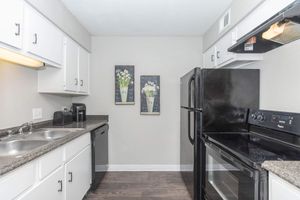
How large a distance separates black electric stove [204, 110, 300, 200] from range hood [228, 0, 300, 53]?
1.87 feet

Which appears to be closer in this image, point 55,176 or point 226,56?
point 55,176

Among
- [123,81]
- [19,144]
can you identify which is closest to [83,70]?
[123,81]

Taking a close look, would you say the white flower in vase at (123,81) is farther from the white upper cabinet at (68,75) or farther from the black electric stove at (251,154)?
the black electric stove at (251,154)

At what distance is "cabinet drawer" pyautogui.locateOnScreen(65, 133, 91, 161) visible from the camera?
2.14 meters

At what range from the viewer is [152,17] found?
311cm

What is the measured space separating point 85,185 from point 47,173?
1.09 meters

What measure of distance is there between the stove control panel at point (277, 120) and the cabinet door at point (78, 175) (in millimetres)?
1749

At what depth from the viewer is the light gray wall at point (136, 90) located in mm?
3986

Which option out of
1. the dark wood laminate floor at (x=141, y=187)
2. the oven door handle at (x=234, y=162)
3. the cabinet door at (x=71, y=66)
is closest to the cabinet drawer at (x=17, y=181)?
the oven door handle at (x=234, y=162)

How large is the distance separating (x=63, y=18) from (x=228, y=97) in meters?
2.01

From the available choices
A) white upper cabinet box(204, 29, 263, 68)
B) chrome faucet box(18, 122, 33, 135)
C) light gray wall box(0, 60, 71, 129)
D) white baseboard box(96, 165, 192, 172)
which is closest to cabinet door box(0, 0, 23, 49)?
light gray wall box(0, 60, 71, 129)

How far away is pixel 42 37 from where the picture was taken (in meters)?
2.15

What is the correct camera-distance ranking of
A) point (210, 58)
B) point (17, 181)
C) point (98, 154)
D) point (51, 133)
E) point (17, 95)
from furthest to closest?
point (210, 58) < point (98, 154) < point (51, 133) < point (17, 95) < point (17, 181)

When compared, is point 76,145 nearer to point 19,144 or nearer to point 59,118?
point 19,144
